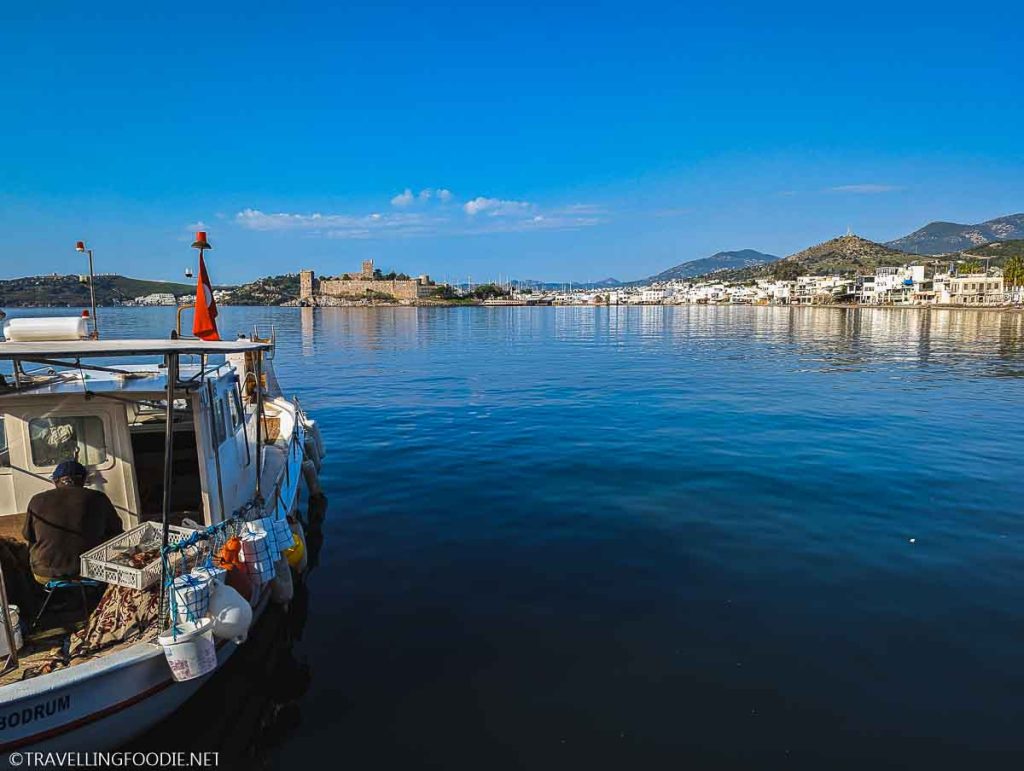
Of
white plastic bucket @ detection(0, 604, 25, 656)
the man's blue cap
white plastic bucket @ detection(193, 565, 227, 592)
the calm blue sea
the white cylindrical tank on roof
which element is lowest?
the calm blue sea

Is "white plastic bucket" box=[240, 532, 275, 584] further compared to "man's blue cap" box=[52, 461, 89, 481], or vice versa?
"white plastic bucket" box=[240, 532, 275, 584]

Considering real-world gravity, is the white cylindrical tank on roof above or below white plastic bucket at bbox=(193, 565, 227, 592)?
above

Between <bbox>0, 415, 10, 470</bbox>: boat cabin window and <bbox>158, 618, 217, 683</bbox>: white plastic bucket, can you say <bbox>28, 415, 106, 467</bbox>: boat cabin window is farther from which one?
<bbox>158, 618, 217, 683</bbox>: white plastic bucket

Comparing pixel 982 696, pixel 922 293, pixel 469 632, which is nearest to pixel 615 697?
pixel 469 632

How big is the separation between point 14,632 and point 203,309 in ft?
19.7

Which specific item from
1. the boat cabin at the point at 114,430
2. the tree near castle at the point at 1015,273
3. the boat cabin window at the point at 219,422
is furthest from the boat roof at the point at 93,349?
the tree near castle at the point at 1015,273

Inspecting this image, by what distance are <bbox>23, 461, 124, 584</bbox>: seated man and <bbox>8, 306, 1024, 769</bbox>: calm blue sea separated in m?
3.14

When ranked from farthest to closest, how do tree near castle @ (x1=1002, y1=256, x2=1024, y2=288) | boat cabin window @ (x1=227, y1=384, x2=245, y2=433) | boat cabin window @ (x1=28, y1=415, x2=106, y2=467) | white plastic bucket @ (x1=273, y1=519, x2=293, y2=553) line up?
tree near castle @ (x1=1002, y1=256, x2=1024, y2=288), boat cabin window @ (x1=227, y1=384, x2=245, y2=433), white plastic bucket @ (x1=273, y1=519, x2=293, y2=553), boat cabin window @ (x1=28, y1=415, x2=106, y2=467)

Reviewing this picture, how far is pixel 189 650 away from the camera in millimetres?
6223

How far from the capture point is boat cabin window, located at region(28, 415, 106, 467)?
771 cm

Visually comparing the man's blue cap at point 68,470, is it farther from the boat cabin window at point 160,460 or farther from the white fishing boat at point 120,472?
the boat cabin window at point 160,460

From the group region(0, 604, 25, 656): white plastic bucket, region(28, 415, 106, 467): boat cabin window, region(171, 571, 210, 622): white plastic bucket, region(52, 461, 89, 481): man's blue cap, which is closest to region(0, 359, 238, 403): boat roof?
region(28, 415, 106, 467): boat cabin window

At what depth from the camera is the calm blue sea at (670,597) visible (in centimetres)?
688

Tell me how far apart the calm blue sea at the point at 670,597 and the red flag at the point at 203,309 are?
4.73 m
